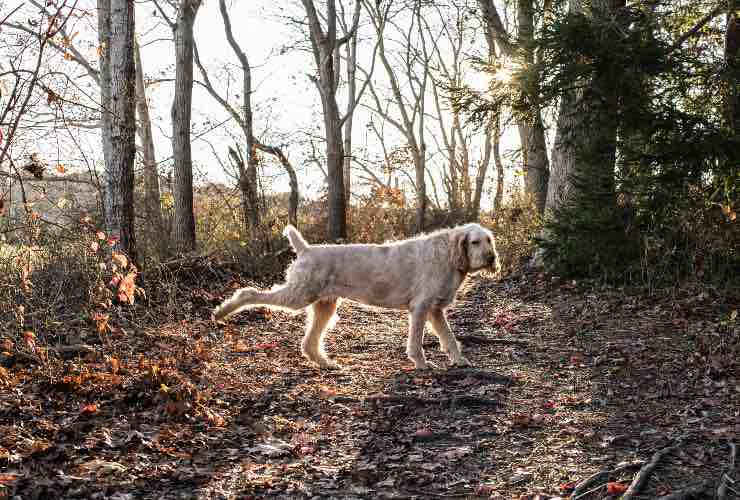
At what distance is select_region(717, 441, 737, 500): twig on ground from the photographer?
3781 millimetres

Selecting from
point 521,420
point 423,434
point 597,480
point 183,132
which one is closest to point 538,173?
point 183,132

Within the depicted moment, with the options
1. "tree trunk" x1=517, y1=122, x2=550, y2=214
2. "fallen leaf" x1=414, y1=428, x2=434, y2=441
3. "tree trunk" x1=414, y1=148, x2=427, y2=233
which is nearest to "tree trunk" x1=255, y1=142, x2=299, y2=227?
"tree trunk" x1=414, y1=148, x2=427, y2=233

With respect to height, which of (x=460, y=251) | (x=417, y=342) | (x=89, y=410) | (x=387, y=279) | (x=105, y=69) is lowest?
(x=89, y=410)

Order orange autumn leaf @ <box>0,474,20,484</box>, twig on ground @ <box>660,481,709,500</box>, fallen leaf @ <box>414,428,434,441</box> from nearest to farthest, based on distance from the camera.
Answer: twig on ground @ <box>660,481,709,500</box>
orange autumn leaf @ <box>0,474,20,484</box>
fallen leaf @ <box>414,428,434,441</box>

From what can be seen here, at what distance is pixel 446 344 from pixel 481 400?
138 centimetres

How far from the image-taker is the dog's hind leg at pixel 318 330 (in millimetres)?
7512

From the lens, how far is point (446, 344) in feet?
24.0

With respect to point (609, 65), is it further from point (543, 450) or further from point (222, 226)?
point (222, 226)

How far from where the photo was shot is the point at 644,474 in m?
4.03

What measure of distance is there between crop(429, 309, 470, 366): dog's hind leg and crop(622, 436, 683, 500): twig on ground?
9.85 feet

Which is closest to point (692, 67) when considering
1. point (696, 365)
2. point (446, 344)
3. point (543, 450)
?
point (696, 365)

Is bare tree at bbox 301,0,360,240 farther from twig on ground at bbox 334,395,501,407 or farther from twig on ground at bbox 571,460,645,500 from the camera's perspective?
twig on ground at bbox 571,460,645,500

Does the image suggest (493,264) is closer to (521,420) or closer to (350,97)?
(521,420)

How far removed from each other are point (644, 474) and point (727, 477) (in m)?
0.48
